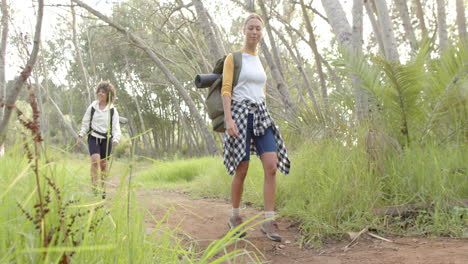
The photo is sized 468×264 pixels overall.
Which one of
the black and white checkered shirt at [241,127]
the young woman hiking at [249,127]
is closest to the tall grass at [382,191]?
the young woman hiking at [249,127]

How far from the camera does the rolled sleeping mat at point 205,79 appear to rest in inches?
138

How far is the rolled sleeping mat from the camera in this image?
11.5ft

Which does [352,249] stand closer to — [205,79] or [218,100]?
[218,100]

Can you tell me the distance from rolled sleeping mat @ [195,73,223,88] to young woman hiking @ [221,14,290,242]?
0.24m

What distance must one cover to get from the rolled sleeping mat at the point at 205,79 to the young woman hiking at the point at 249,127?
0.24 metres

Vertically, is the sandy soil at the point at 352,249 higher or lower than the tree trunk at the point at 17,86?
lower

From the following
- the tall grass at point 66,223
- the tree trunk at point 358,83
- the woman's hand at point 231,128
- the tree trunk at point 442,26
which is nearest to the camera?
the tall grass at point 66,223

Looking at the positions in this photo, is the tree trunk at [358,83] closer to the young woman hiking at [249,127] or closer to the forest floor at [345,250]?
the young woman hiking at [249,127]

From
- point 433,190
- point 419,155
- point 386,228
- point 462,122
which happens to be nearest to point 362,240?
point 386,228

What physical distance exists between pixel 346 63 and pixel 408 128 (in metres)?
0.95

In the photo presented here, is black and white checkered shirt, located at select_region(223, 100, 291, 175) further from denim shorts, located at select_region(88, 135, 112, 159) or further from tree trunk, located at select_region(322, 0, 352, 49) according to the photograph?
denim shorts, located at select_region(88, 135, 112, 159)

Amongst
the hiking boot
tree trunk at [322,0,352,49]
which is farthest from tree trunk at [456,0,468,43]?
the hiking boot

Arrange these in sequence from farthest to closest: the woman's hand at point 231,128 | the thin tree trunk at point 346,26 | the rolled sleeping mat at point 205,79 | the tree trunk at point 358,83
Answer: the thin tree trunk at point 346,26 < the tree trunk at point 358,83 < the rolled sleeping mat at point 205,79 < the woman's hand at point 231,128

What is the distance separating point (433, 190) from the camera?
323 cm
